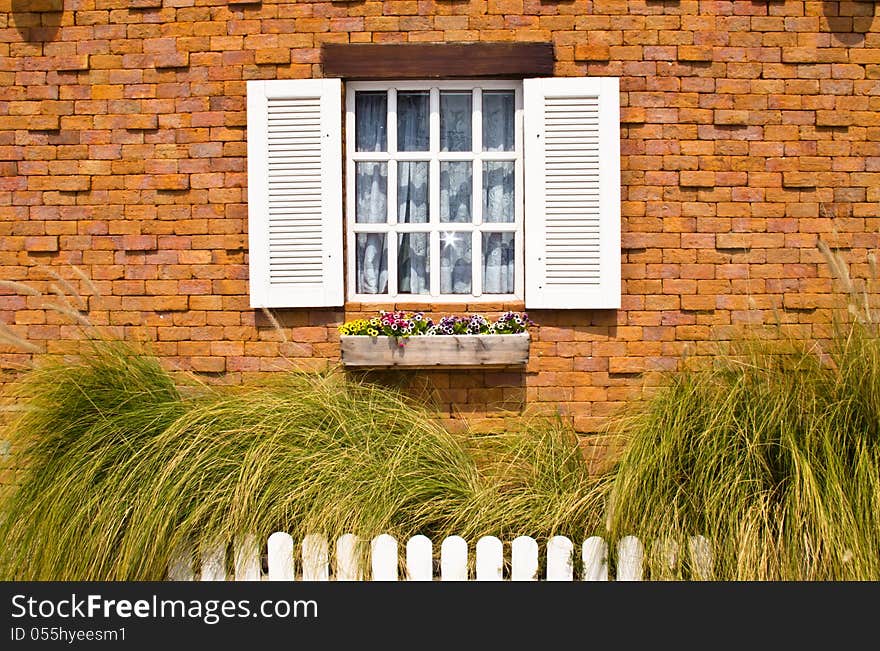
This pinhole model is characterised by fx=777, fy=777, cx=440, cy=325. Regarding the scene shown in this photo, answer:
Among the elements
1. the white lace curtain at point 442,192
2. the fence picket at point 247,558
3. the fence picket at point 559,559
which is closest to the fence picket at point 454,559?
the fence picket at point 559,559

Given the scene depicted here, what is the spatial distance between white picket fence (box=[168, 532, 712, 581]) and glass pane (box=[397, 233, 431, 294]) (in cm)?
186

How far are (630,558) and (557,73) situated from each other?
9.86 ft

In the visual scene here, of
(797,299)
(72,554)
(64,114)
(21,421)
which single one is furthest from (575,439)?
(64,114)

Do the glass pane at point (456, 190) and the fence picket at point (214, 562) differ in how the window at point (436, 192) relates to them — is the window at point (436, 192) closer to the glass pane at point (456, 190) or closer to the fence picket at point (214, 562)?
the glass pane at point (456, 190)

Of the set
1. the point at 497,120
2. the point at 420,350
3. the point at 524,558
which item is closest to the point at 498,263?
the point at 420,350

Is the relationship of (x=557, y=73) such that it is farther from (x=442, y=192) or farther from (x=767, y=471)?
(x=767, y=471)

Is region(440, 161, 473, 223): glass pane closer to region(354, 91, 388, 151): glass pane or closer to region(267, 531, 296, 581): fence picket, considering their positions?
region(354, 91, 388, 151): glass pane

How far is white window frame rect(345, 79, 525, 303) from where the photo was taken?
5055 mm

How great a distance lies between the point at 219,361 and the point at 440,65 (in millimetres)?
2385

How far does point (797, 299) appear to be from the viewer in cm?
498

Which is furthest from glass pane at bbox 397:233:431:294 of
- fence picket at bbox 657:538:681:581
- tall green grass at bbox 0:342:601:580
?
fence picket at bbox 657:538:681:581

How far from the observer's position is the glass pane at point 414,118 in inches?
201

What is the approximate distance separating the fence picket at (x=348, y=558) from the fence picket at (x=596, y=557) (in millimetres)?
1118

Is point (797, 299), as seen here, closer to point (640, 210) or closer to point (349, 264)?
point (640, 210)
